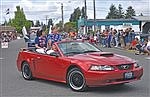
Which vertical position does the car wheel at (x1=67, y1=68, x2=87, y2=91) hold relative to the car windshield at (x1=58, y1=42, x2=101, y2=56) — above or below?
below

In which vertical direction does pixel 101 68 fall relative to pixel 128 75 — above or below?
above

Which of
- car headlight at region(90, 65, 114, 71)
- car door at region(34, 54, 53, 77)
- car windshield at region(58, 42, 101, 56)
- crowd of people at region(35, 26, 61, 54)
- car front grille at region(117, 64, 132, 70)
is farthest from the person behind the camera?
crowd of people at region(35, 26, 61, 54)

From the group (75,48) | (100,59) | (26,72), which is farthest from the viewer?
(26,72)

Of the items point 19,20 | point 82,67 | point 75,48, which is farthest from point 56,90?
point 19,20

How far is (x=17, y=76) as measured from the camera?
37.8 ft

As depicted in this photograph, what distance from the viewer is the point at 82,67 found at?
27.7 feet

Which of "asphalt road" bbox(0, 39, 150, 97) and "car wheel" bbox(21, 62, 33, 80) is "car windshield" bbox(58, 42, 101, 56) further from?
"car wheel" bbox(21, 62, 33, 80)

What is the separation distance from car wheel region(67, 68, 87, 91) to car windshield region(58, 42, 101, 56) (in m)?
0.65

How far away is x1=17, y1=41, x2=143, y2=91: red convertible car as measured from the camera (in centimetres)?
823

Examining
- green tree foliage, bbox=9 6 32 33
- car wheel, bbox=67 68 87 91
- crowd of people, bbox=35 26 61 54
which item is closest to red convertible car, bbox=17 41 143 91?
car wheel, bbox=67 68 87 91

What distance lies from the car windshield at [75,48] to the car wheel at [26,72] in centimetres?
159

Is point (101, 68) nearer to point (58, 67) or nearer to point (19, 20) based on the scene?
point (58, 67)

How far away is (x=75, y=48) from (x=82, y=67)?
122 cm

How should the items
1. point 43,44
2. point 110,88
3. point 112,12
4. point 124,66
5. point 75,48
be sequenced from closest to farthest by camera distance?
point 124,66 < point 110,88 < point 75,48 < point 43,44 < point 112,12
